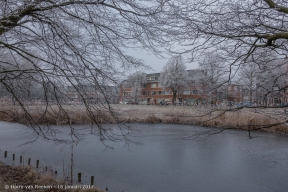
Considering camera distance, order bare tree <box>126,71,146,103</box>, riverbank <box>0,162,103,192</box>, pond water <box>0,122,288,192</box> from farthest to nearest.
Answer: pond water <box>0,122,288,192</box> < riverbank <box>0,162,103,192</box> < bare tree <box>126,71,146,103</box>

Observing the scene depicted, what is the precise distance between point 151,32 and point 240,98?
1.88 meters

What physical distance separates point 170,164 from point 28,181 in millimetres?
4545

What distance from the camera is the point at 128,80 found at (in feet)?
11.5

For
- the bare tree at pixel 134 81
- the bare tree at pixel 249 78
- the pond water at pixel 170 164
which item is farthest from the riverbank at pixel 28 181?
the bare tree at pixel 249 78

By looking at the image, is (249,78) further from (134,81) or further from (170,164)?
(170,164)

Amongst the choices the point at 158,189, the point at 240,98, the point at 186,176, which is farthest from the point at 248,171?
the point at 240,98

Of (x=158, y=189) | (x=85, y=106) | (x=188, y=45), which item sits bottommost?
(x=158, y=189)

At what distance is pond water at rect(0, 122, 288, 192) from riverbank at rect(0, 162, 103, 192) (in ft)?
2.86

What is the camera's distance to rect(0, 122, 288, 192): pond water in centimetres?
614

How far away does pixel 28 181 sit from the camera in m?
5.25

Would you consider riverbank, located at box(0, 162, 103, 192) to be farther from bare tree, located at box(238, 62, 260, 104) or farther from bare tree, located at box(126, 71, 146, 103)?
bare tree, located at box(238, 62, 260, 104)

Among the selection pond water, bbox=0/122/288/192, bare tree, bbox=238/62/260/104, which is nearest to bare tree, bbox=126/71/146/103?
pond water, bbox=0/122/288/192

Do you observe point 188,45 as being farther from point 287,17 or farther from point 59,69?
point 59,69

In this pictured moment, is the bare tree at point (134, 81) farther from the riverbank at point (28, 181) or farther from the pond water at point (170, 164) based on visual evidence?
the riverbank at point (28, 181)
